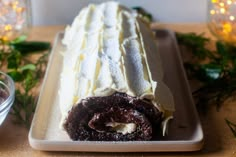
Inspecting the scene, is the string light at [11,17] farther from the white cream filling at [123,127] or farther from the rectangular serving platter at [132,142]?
the white cream filling at [123,127]

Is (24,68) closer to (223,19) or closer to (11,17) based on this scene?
(11,17)

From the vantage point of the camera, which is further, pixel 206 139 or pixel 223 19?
pixel 223 19

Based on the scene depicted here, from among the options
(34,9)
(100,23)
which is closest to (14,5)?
(34,9)

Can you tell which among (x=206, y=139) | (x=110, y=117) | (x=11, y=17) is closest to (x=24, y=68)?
(x=11, y=17)

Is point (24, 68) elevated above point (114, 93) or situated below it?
below

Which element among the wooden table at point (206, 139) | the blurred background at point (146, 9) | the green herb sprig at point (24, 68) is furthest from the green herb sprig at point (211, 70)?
the green herb sprig at point (24, 68)

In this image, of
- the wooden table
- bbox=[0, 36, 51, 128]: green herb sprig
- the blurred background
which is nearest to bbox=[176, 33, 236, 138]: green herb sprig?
the wooden table
